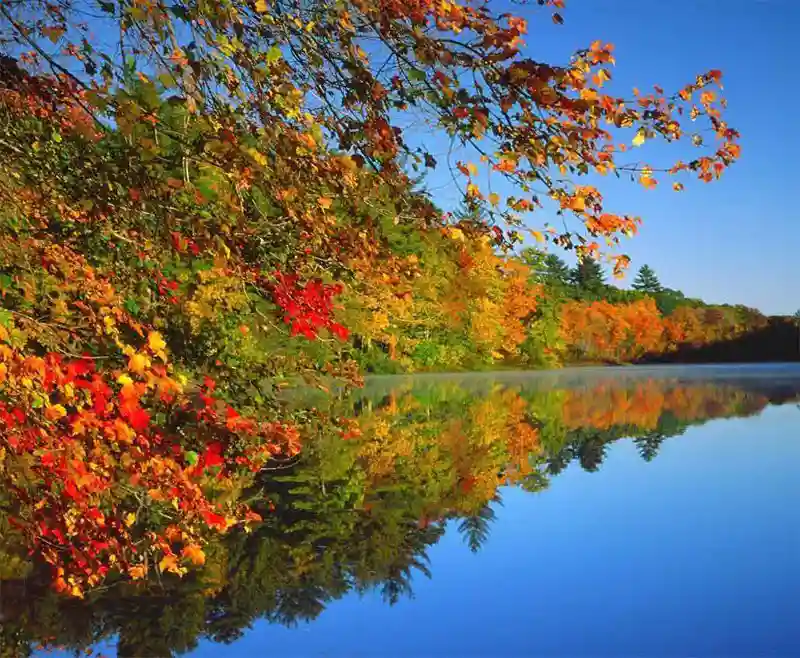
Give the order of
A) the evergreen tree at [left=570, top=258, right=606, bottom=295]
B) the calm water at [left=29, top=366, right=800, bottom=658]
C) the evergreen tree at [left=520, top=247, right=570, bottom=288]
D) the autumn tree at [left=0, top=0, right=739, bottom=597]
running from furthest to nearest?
the evergreen tree at [left=570, top=258, right=606, bottom=295] → the evergreen tree at [left=520, top=247, right=570, bottom=288] → the calm water at [left=29, top=366, right=800, bottom=658] → the autumn tree at [left=0, top=0, right=739, bottom=597]

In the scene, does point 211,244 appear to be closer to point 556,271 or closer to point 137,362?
point 137,362

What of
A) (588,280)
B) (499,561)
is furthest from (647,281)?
(499,561)

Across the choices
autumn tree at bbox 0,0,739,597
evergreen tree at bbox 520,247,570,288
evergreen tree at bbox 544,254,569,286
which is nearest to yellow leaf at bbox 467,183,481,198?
autumn tree at bbox 0,0,739,597

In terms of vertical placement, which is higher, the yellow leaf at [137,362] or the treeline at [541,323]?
the treeline at [541,323]

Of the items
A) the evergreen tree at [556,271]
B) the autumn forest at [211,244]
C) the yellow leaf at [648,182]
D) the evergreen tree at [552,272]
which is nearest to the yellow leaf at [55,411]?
the autumn forest at [211,244]

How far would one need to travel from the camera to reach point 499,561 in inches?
336

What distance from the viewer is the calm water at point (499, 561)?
629 centimetres

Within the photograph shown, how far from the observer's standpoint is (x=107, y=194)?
17.0 feet

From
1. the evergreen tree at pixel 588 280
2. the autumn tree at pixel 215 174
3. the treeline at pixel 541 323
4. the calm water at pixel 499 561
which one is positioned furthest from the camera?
the evergreen tree at pixel 588 280

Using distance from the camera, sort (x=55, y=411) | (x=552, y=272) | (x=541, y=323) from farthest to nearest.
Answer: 1. (x=552, y=272)
2. (x=541, y=323)
3. (x=55, y=411)

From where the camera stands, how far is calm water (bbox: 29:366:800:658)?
20.6ft

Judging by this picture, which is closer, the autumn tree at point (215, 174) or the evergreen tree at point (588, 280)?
the autumn tree at point (215, 174)

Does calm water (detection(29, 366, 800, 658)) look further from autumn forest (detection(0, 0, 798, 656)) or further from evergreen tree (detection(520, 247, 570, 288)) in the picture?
evergreen tree (detection(520, 247, 570, 288))

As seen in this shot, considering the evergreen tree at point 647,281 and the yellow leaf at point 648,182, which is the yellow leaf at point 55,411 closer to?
the yellow leaf at point 648,182
